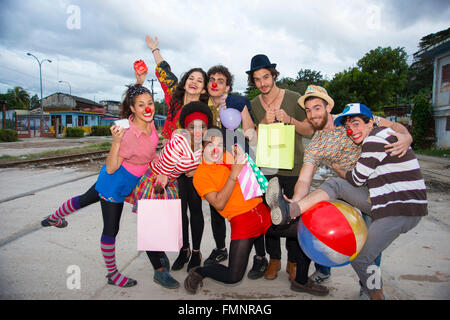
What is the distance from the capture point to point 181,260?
3.34 meters

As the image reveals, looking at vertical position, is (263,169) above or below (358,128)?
below

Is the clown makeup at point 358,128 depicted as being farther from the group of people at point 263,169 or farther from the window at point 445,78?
the window at point 445,78

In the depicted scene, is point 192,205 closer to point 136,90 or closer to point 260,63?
point 136,90

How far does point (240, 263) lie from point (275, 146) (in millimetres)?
1128

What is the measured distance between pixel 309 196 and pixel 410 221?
781mm

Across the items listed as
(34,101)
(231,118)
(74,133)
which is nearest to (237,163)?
(231,118)

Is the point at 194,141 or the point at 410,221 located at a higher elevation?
the point at 194,141

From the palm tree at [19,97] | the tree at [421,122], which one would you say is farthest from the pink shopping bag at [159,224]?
the palm tree at [19,97]

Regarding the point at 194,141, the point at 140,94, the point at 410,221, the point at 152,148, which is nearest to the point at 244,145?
the point at 194,141

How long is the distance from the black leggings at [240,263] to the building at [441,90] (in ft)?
65.9

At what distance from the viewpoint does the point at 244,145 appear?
2.68m

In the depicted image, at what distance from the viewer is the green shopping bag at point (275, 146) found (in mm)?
2760

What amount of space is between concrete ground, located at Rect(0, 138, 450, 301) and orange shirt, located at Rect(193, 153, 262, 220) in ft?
2.72
